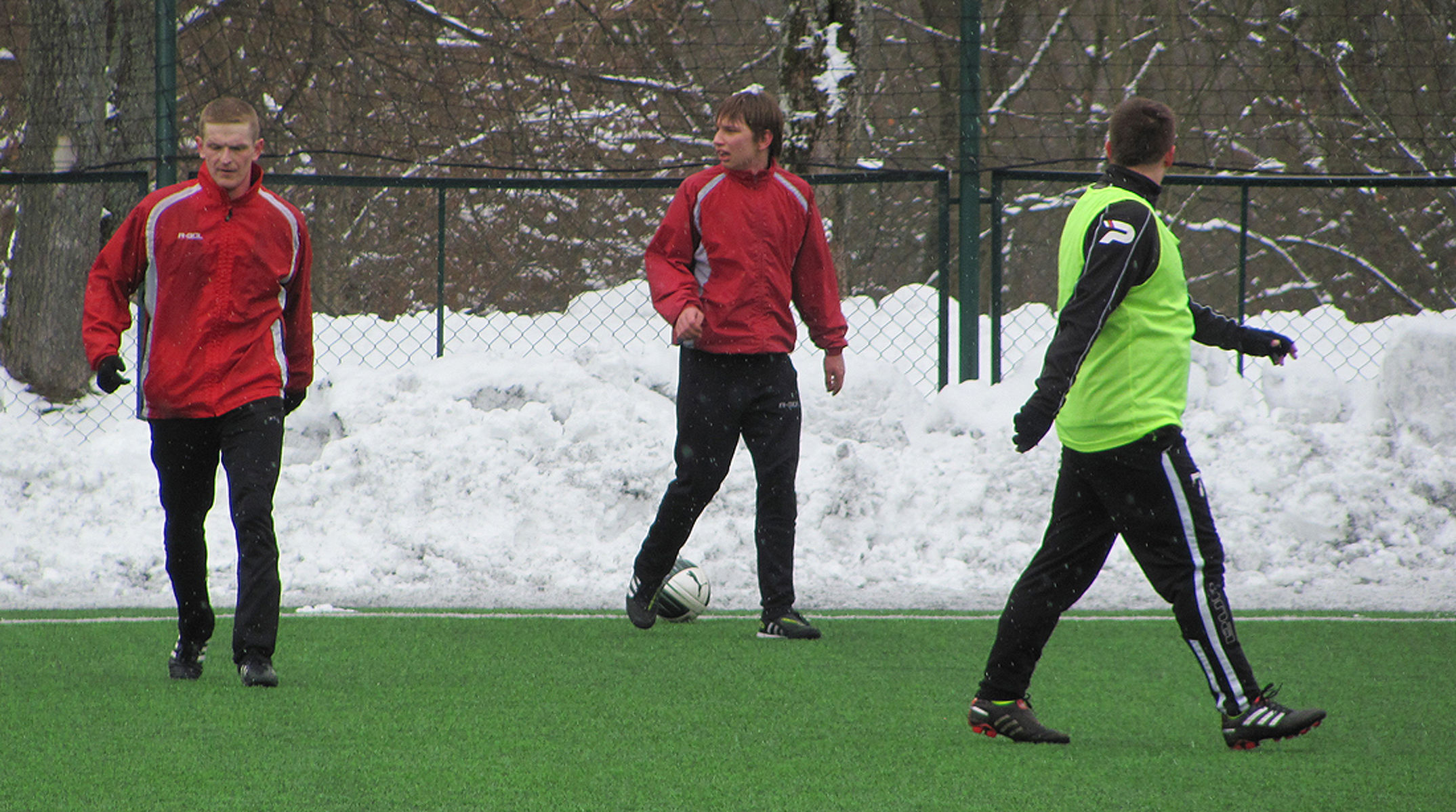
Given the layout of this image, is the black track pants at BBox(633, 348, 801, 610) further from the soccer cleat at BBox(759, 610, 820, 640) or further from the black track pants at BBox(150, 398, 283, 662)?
the black track pants at BBox(150, 398, 283, 662)

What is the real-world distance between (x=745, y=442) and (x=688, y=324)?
1.82 ft

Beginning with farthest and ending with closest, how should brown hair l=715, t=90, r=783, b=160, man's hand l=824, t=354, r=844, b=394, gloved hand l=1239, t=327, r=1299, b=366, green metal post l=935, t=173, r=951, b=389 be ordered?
1. green metal post l=935, t=173, r=951, b=389
2. man's hand l=824, t=354, r=844, b=394
3. brown hair l=715, t=90, r=783, b=160
4. gloved hand l=1239, t=327, r=1299, b=366

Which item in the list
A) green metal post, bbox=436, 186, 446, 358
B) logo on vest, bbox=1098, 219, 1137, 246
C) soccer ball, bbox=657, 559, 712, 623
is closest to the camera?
logo on vest, bbox=1098, 219, 1137, 246

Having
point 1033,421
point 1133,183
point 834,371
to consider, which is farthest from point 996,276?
point 1033,421

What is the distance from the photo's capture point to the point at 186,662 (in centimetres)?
496

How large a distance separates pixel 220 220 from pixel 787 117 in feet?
21.0

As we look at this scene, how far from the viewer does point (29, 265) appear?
1127 centimetres

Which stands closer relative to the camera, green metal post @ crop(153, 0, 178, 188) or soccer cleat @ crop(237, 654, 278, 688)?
soccer cleat @ crop(237, 654, 278, 688)

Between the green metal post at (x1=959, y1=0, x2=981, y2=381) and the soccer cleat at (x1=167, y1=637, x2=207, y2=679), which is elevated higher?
the green metal post at (x1=959, y1=0, x2=981, y2=381)

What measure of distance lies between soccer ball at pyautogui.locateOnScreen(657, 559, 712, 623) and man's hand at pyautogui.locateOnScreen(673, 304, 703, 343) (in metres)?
1.08

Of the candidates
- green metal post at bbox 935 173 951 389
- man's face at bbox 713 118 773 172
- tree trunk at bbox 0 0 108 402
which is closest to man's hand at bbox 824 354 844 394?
man's face at bbox 713 118 773 172

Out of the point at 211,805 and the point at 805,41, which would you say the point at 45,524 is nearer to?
the point at 211,805

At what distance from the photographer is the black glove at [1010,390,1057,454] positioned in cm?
368

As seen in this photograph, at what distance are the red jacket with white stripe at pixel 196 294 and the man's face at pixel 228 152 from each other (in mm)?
66
